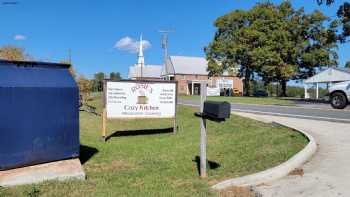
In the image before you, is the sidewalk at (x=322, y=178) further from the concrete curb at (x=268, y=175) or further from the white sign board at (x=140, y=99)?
the white sign board at (x=140, y=99)

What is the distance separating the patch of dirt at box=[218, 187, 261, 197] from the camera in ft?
15.2

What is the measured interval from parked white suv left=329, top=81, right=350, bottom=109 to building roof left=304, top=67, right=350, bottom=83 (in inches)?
781

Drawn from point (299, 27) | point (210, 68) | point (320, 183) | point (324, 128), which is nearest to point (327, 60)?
point (299, 27)

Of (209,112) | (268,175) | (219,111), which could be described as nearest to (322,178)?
(268,175)

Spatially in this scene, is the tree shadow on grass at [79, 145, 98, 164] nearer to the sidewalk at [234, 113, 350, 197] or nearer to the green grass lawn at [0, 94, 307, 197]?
the green grass lawn at [0, 94, 307, 197]

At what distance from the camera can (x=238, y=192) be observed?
475cm

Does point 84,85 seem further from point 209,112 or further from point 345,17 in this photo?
point 209,112

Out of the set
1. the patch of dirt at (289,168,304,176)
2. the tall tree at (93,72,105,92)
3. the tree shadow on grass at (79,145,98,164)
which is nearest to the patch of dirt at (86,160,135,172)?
the tree shadow on grass at (79,145,98,164)

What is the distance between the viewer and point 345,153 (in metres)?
6.71

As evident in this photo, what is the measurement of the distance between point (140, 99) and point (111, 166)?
468 centimetres

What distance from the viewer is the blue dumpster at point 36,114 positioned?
5.62 metres

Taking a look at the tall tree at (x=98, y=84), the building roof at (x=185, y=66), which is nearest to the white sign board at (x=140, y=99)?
the tall tree at (x=98, y=84)

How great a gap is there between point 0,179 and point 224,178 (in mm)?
3485

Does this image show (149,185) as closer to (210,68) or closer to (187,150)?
(187,150)
